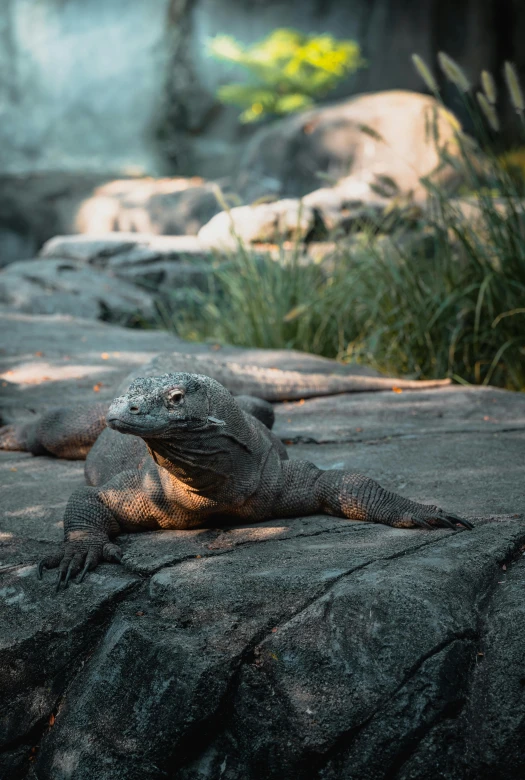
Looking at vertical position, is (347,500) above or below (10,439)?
above

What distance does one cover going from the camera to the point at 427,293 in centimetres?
745

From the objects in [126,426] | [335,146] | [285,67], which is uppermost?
[285,67]

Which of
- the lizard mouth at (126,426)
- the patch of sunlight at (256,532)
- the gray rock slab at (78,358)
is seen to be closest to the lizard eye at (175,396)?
Result: the lizard mouth at (126,426)

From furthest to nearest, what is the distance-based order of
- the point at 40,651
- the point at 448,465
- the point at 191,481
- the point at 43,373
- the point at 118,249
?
the point at 118,249, the point at 43,373, the point at 448,465, the point at 191,481, the point at 40,651

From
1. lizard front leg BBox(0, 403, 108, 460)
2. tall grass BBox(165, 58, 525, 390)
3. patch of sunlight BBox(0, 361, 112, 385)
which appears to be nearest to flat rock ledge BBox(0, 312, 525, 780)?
lizard front leg BBox(0, 403, 108, 460)

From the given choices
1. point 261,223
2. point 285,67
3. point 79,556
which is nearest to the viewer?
point 79,556

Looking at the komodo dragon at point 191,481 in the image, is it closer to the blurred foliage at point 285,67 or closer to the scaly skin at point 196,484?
the scaly skin at point 196,484

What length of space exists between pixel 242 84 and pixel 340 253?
57.6 ft

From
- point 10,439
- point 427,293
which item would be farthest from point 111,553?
point 427,293

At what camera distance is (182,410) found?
2.91 metres

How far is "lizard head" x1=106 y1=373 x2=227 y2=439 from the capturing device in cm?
276

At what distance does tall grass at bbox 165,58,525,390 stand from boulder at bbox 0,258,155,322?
2.66 metres

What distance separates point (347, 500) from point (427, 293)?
14.4 ft

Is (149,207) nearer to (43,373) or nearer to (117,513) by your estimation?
(43,373)
